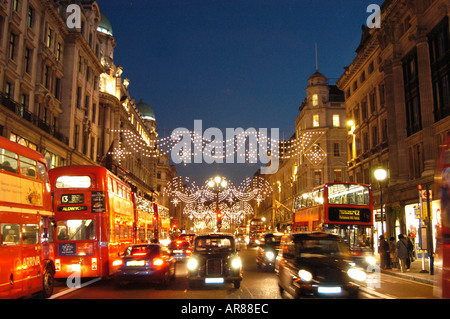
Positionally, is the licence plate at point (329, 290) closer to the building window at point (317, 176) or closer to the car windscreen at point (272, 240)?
the car windscreen at point (272, 240)

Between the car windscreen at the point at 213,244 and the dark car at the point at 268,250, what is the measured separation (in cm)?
560

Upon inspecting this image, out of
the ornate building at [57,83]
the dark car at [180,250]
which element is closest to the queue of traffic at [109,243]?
the dark car at [180,250]

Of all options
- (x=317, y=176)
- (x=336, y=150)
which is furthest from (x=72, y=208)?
(x=336, y=150)

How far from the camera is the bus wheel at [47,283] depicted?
1286 centimetres

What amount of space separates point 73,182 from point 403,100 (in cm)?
2611

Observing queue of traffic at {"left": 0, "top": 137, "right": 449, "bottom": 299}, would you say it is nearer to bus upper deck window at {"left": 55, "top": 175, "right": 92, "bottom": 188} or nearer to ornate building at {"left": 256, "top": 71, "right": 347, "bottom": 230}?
bus upper deck window at {"left": 55, "top": 175, "right": 92, "bottom": 188}

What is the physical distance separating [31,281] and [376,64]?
35.0 metres

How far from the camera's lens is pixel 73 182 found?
16.9m

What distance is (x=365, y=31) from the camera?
42594 mm

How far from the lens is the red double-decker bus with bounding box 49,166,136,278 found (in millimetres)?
16578

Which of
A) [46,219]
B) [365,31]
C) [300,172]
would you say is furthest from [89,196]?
[300,172]

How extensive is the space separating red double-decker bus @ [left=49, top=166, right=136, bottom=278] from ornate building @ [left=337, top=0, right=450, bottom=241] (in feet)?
51.8
